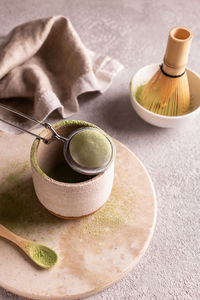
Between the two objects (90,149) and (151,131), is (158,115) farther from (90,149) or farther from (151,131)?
(90,149)

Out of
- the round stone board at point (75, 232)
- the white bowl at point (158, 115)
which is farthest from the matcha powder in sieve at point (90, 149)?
the white bowl at point (158, 115)

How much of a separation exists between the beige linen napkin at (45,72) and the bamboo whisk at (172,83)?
15cm

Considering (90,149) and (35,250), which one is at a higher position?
(90,149)

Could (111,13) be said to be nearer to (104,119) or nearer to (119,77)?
(119,77)

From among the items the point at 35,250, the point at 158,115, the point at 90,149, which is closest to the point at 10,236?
the point at 35,250

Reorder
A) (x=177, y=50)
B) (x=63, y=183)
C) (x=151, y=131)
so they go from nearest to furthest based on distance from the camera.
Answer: (x=63, y=183) → (x=177, y=50) → (x=151, y=131)

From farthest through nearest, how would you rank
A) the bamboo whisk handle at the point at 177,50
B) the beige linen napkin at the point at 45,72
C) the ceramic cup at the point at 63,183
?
the beige linen napkin at the point at 45,72
the bamboo whisk handle at the point at 177,50
the ceramic cup at the point at 63,183

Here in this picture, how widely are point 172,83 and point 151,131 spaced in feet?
0.43

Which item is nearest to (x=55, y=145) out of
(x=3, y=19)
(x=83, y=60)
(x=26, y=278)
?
(x=26, y=278)

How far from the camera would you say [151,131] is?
3.11 feet

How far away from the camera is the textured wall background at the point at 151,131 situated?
701mm

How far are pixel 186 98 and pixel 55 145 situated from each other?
38 centimetres

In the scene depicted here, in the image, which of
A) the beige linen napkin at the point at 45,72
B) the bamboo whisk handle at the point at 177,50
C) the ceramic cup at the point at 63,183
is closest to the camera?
the ceramic cup at the point at 63,183

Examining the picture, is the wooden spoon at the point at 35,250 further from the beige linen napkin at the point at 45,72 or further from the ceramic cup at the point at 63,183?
the beige linen napkin at the point at 45,72
